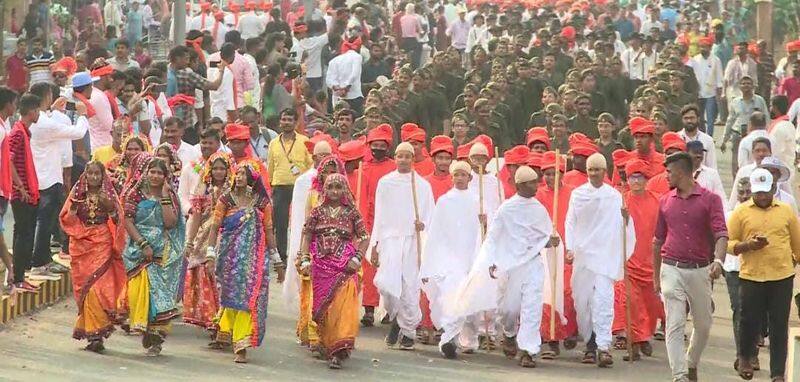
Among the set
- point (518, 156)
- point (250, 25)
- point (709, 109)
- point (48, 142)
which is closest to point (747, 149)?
point (518, 156)

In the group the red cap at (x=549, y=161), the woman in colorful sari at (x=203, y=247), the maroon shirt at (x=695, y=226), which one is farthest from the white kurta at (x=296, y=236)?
the maroon shirt at (x=695, y=226)

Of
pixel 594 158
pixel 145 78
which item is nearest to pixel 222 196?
pixel 594 158

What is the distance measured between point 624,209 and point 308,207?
2333 millimetres

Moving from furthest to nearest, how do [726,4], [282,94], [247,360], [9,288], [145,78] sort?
[726,4], [282,94], [145,78], [9,288], [247,360]

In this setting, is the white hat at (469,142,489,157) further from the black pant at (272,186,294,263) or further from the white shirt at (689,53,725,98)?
the white shirt at (689,53,725,98)

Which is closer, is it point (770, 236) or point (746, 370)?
point (770, 236)

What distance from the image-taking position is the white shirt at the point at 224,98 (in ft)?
78.4

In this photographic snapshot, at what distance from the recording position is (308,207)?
15.8 metres

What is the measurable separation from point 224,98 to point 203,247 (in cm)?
821

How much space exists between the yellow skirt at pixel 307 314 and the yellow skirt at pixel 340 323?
5cm

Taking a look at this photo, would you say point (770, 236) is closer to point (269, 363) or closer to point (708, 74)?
point (269, 363)

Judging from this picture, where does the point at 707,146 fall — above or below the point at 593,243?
above

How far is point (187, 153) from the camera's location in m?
17.9

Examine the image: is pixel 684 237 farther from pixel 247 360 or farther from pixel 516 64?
pixel 516 64
